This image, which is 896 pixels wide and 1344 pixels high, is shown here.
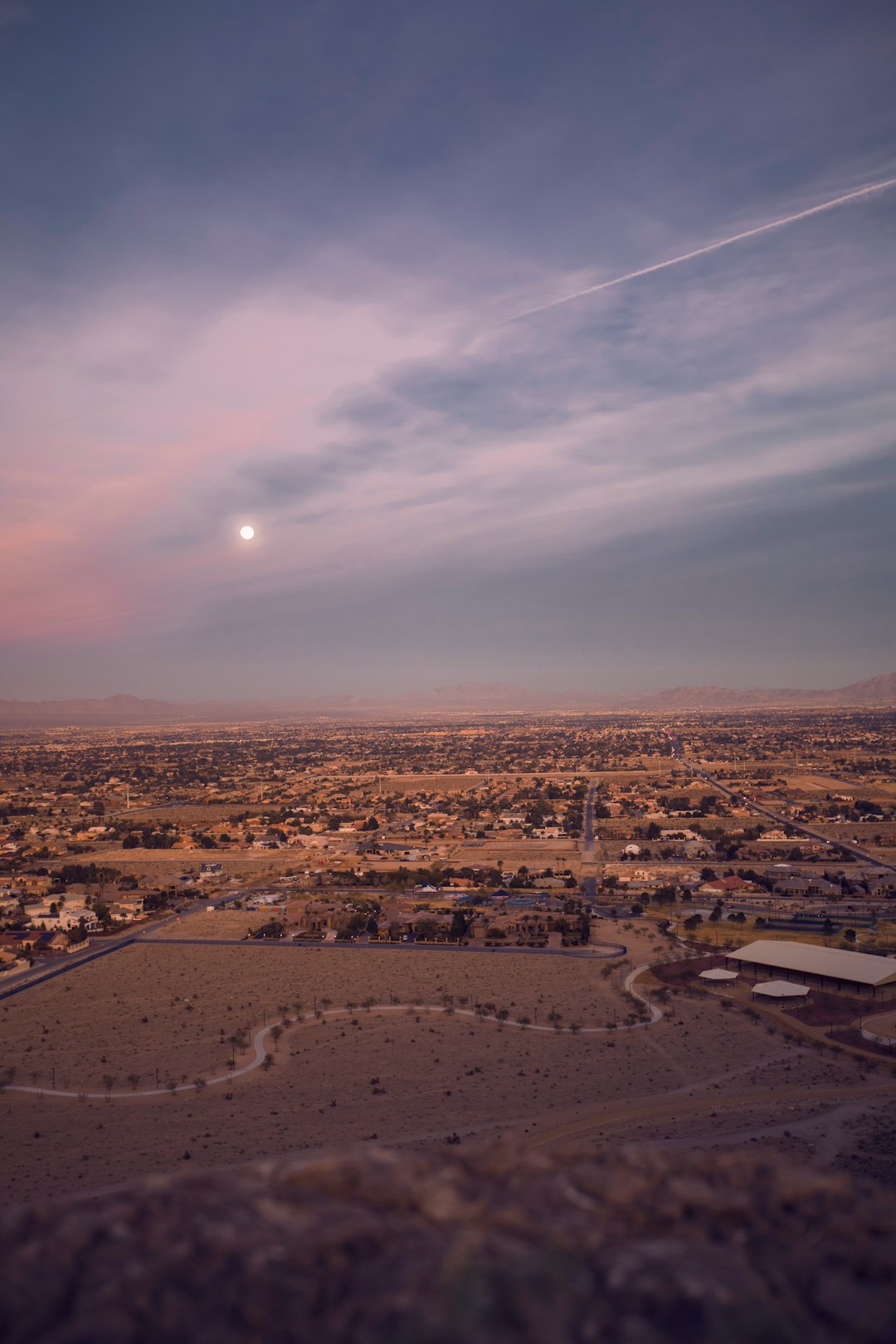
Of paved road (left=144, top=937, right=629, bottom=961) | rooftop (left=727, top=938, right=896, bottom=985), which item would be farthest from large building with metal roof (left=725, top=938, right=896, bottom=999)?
paved road (left=144, top=937, right=629, bottom=961)

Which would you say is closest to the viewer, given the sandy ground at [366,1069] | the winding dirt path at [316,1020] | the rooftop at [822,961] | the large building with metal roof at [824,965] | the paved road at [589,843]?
the sandy ground at [366,1069]

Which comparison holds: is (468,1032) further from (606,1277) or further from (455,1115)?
(606,1277)

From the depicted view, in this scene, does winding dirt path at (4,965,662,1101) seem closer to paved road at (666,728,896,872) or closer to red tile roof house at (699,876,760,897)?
red tile roof house at (699,876,760,897)

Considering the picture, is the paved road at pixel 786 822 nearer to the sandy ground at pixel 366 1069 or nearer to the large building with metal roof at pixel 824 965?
the large building with metal roof at pixel 824 965

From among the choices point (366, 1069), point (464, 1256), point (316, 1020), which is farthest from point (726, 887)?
point (464, 1256)

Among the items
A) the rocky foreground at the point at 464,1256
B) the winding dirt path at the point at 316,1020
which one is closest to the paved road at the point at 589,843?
the winding dirt path at the point at 316,1020

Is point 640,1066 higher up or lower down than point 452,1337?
lower down

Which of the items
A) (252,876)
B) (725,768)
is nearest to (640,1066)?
(252,876)
